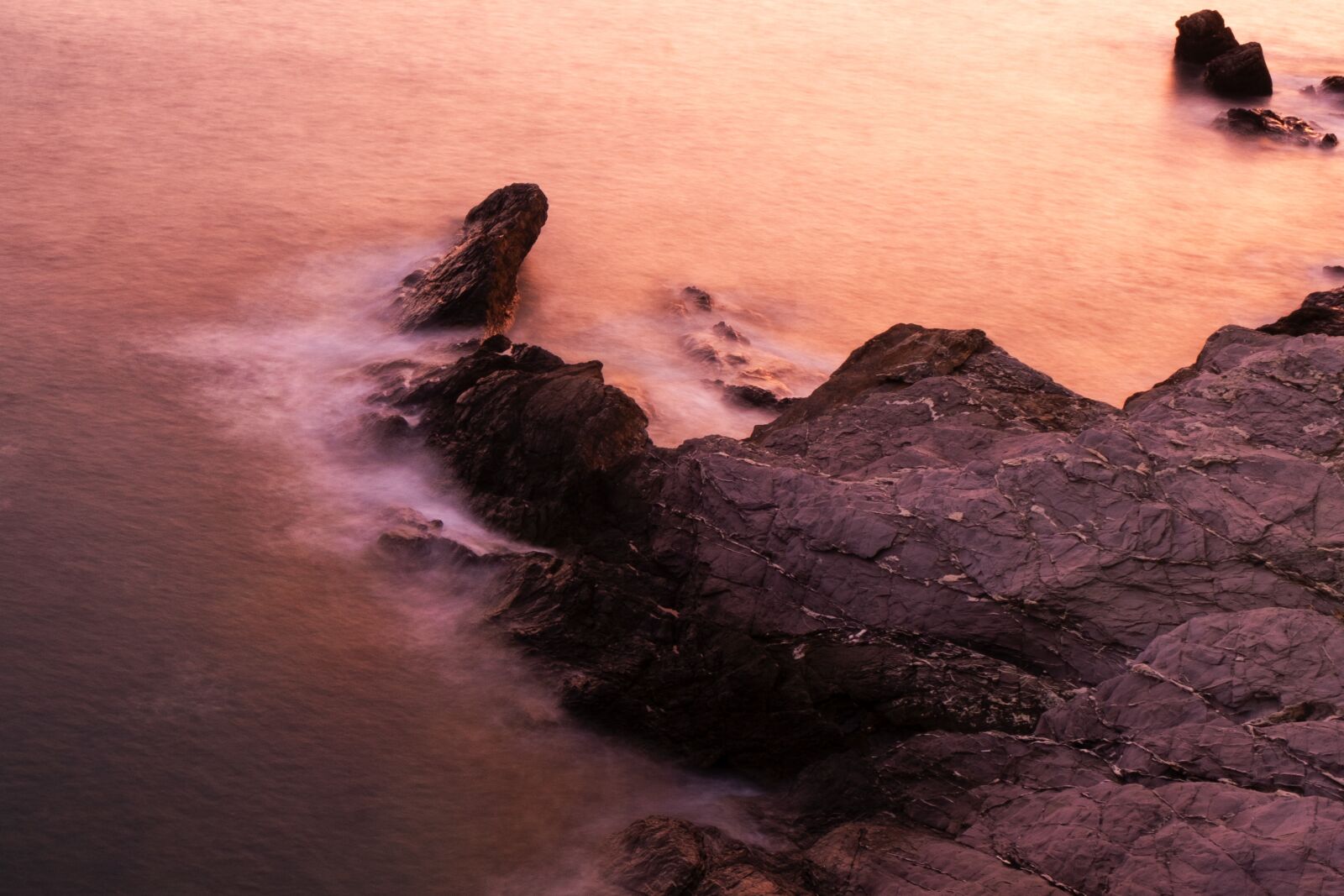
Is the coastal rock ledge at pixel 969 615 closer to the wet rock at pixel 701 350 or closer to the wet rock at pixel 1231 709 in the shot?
the wet rock at pixel 1231 709

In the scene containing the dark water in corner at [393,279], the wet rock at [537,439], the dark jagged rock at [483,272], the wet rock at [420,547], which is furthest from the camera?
the dark jagged rock at [483,272]

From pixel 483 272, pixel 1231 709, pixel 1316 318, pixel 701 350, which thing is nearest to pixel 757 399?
pixel 701 350

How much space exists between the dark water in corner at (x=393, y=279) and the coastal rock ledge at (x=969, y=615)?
0.66 m

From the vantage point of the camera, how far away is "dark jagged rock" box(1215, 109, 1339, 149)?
21609mm

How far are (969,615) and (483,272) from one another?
23.7ft

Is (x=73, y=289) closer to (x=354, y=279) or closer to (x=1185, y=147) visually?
(x=354, y=279)

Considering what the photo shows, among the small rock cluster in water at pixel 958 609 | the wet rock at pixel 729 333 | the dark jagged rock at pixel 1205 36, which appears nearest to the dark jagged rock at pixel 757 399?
the wet rock at pixel 729 333

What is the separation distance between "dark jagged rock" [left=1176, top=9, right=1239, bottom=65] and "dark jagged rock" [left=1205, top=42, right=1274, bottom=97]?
1081 mm

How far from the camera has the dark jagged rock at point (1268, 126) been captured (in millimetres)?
21609

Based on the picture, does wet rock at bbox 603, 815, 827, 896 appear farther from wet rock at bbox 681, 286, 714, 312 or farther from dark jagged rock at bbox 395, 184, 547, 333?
wet rock at bbox 681, 286, 714, 312

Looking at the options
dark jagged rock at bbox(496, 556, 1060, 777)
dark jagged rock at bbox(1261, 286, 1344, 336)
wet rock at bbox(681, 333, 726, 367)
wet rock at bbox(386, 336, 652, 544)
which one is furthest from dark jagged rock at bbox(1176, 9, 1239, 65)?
dark jagged rock at bbox(496, 556, 1060, 777)

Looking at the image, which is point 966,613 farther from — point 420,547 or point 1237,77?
point 1237,77

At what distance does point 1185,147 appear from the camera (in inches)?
824

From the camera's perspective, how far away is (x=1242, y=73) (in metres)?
22.9
